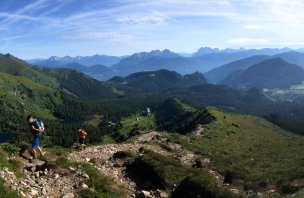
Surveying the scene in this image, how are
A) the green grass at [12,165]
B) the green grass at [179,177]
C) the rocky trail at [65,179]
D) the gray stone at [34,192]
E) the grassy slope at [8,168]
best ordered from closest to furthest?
the grassy slope at [8,168] < the gray stone at [34,192] < the rocky trail at [65,179] < the green grass at [179,177] < the green grass at [12,165]

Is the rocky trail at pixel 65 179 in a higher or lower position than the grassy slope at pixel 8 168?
lower

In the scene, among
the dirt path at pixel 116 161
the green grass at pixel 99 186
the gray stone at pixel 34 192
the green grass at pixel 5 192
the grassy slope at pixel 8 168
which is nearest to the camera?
the green grass at pixel 5 192

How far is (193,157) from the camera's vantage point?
51.9m

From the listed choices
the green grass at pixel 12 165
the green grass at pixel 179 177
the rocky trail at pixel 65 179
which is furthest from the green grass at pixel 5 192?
the green grass at pixel 179 177

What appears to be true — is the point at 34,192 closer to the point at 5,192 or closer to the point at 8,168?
the point at 5,192

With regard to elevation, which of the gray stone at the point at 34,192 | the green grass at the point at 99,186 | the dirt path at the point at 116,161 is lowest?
the dirt path at the point at 116,161

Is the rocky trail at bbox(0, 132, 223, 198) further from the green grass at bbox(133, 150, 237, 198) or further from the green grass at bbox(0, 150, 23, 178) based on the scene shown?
the green grass at bbox(133, 150, 237, 198)

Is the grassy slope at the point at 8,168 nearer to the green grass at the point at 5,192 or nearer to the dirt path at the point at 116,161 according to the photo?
the green grass at the point at 5,192

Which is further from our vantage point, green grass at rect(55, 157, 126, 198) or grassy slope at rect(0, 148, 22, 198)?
green grass at rect(55, 157, 126, 198)

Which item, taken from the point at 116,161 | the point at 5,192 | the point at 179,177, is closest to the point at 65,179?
the point at 5,192

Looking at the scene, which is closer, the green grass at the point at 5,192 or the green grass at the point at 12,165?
the green grass at the point at 5,192

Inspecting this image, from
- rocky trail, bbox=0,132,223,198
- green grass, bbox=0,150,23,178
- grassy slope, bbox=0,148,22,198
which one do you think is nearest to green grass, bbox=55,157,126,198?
rocky trail, bbox=0,132,223,198

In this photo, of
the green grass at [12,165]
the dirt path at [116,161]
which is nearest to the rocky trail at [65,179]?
the dirt path at [116,161]

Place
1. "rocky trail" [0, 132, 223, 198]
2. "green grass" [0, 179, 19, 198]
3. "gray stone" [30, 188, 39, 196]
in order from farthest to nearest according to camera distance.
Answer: "rocky trail" [0, 132, 223, 198] → "gray stone" [30, 188, 39, 196] → "green grass" [0, 179, 19, 198]
